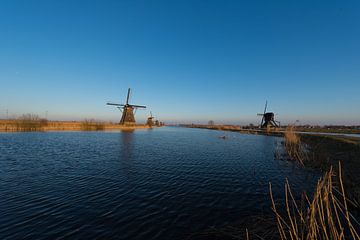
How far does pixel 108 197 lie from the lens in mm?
9250

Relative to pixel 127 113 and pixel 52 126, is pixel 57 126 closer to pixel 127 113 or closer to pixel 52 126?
pixel 52 126

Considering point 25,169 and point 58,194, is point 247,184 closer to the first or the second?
point 58,194

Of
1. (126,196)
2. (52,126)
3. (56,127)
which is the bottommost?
(126,196)

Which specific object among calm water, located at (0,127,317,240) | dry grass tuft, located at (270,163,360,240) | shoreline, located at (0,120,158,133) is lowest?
calm water, located at (0,127,317,240)

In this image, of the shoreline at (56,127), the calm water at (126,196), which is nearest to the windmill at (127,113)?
the shoreline at (56,127)

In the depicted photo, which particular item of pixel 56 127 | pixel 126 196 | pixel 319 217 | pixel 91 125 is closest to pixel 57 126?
pixel 56 127

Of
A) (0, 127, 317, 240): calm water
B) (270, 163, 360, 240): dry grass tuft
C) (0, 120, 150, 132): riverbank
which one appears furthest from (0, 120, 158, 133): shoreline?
(270, 163, 360, 240): dry grass tuft

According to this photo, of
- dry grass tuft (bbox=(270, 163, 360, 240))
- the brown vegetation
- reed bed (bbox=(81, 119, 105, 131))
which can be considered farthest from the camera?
reed bed (bbox=(81, 119, 105, 131))

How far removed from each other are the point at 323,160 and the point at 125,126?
63.1 metres

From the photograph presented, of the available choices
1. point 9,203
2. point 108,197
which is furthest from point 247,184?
point 9,203

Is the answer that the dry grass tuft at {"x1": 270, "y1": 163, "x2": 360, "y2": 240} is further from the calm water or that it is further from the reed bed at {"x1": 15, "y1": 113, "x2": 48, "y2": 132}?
the reed bed at {"x1": 15, "y1": 113, "x2": 48, "y2": 132}

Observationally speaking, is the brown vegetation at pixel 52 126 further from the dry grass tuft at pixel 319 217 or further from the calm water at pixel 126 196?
the dry grass tuft at pixel 319 217

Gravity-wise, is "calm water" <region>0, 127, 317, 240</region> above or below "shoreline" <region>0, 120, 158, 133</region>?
below

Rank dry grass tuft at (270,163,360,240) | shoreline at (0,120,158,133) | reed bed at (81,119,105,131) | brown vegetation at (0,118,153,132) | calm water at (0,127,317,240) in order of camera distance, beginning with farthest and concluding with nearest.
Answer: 1. reed bed at (81,119,105,131)
2. brown vegetation at (0,118,153,132)
3. shoreline at (0,120,158,133)
4. calm water at (0,127,317,240)
5. dry grass tuft at (270,163,360,240)
